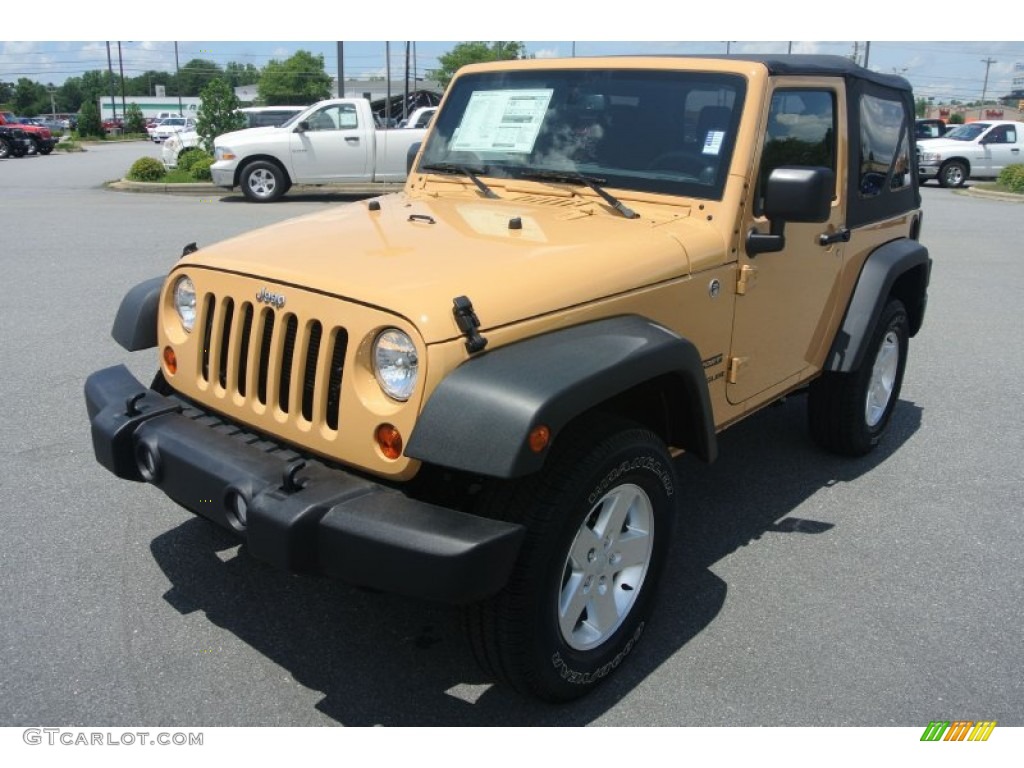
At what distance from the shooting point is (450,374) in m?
2.56

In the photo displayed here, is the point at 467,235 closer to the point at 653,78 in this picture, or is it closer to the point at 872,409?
the point at 653,78

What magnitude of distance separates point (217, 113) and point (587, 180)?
1849 centimetres

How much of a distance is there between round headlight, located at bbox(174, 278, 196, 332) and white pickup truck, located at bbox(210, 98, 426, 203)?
536 inches

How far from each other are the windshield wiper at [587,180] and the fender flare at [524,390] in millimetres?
806

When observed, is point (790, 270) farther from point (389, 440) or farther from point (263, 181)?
point (263, 181)

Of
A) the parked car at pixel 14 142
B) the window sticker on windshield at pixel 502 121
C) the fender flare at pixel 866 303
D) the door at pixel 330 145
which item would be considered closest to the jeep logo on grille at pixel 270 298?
the window sticker on windshield at pixel 502 121

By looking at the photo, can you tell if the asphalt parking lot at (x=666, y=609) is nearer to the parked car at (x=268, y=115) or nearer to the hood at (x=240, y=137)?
the hood at (x=240, y=137)

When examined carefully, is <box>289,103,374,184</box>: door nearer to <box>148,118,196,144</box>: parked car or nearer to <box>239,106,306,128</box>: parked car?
<box>239,106,306,128</box>: parked car

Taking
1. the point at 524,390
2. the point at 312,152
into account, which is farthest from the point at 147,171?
the point at 524,390

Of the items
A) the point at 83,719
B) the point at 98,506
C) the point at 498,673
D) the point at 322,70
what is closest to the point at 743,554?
the point at 498,673

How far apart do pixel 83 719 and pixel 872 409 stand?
4.15 metres

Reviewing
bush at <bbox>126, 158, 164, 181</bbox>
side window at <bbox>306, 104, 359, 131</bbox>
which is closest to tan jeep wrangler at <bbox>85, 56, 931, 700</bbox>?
side window at <bbox>306, 104, 359, 131</bbox>

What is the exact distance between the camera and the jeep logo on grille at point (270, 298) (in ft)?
9.43

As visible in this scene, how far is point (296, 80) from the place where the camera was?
76.7m
